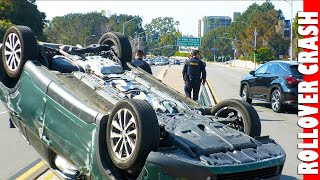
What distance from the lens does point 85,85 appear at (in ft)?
18.7

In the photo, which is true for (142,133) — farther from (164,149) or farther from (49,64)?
(49,64)

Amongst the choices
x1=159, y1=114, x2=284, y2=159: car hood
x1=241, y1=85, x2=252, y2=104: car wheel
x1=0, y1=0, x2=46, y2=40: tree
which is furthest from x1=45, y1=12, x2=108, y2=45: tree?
x1=159, y1=114, x2=284, y2=159: car hood

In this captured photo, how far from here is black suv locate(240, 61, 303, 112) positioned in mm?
12828

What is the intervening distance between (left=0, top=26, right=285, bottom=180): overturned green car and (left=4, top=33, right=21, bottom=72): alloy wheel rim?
0.05 ft

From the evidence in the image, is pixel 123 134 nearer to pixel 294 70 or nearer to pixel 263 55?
pixel 294 70

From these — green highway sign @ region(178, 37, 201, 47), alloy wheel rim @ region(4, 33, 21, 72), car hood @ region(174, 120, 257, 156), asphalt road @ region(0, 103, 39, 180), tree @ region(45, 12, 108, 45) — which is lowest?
asphalt road @ region(0, 103, 39, 180)

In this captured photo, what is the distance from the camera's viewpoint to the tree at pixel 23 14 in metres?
49.2

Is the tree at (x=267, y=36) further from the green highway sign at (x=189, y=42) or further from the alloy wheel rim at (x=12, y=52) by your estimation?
the alloy wheel rim at (x=12, y=52)

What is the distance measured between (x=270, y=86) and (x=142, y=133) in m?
10.3

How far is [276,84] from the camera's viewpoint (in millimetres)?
13445

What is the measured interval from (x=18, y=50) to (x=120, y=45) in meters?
1.80

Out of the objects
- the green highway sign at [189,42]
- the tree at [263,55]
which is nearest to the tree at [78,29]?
the green highway sign at [189,42]

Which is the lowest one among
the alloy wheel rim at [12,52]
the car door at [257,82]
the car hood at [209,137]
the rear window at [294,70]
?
the car door at [257,82]

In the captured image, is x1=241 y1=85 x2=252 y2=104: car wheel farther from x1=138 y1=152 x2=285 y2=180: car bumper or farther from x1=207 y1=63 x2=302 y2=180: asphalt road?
x1=138 y1=152 x2=285 y2=180: car bumper
